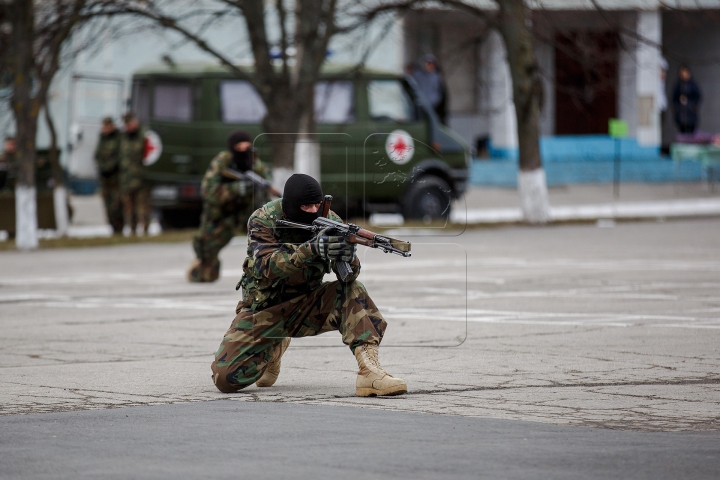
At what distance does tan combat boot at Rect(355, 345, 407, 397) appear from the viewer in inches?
299

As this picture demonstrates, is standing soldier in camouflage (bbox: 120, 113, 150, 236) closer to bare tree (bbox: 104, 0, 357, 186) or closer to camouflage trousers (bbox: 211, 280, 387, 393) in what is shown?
bare tree (bbox: 104, 0, 357, 186)

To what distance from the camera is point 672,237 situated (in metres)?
20.4

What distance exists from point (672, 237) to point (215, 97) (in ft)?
25.4

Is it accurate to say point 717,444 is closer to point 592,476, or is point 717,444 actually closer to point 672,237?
point 592,476

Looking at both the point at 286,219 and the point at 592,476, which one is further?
the point at 286,219

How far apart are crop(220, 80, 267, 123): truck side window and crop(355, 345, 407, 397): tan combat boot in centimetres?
1523

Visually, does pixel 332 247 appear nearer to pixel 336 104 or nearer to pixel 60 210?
pixel 336 104

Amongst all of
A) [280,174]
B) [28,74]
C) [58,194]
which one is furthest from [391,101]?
[28,74]

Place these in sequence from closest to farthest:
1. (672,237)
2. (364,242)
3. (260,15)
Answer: (364,242)
(672,237)
(260,15)

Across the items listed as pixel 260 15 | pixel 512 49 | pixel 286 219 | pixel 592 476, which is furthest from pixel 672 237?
pixel 592 476

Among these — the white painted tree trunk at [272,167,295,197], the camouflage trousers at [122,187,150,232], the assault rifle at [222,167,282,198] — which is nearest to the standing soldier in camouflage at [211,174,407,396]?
the assault rifle at [222,167,282,198]

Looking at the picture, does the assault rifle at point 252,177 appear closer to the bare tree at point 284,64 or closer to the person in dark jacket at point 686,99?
the bare tree at point 284,64

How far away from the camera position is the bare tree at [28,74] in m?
20.7

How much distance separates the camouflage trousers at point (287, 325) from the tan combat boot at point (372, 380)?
0.08 meters
